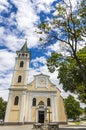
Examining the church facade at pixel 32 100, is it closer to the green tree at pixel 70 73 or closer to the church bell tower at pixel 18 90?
the church bell tower at pixel 18 90

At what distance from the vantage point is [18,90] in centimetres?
3334

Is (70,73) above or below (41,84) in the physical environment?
below

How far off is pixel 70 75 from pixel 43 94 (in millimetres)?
15040

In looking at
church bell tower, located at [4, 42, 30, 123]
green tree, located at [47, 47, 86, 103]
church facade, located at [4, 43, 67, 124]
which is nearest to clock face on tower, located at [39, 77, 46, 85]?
church facade, located at [4, 43, 67, 124]

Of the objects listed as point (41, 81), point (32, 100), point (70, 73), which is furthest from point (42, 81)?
point (70, 73)

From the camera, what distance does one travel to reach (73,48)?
10.9 m

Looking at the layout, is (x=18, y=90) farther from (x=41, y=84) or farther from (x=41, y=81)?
(x=41, y=81)

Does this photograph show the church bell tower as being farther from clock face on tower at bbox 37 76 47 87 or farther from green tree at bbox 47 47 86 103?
green tree at bbox 47 47 86 103

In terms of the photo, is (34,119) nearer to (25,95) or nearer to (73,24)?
(25,95)

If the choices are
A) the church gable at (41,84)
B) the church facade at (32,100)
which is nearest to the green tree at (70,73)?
the church facade at (32,100)

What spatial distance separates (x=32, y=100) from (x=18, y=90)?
12.2 feet

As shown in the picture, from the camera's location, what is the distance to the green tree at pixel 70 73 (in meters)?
13.0

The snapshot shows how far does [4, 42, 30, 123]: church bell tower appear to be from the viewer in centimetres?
3064

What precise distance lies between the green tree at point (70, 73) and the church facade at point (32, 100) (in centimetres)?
1007
